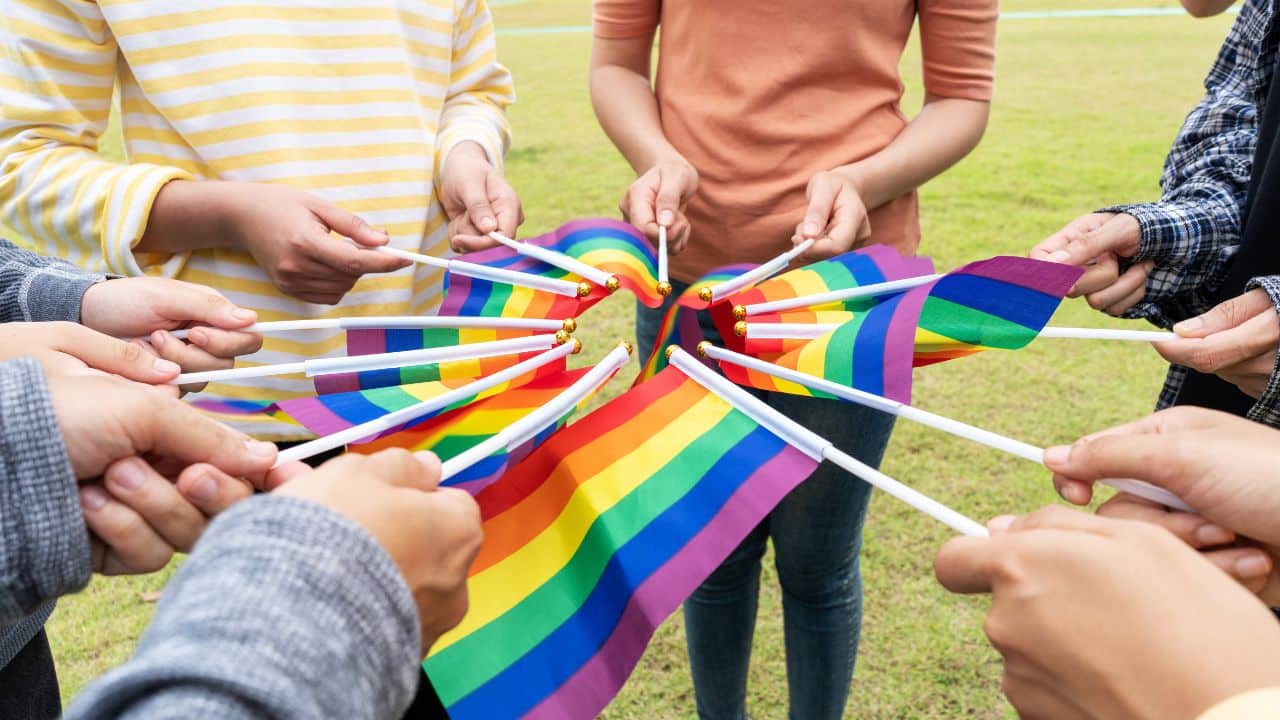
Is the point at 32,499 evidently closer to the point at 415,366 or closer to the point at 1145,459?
the point at 415,366

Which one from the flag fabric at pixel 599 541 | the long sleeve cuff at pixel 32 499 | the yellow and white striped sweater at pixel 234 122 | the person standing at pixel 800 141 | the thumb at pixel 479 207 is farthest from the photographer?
the person standing at pixel 800 141

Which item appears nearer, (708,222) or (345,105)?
(345,105)

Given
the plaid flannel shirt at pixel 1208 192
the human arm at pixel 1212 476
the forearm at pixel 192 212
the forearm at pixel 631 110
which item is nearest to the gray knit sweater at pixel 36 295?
the forearm at pixel 192 212

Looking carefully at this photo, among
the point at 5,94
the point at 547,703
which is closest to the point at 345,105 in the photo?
the point at 5,94

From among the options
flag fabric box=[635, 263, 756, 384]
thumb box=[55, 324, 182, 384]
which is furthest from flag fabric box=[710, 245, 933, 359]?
thumb box=[55, 324, 182, 384]

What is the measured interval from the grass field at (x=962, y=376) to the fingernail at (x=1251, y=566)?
1249 mm

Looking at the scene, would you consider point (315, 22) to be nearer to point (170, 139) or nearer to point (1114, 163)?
point (170, 139)

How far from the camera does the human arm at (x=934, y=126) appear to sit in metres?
1.18

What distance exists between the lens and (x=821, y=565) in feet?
4.57

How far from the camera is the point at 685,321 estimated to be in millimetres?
1254

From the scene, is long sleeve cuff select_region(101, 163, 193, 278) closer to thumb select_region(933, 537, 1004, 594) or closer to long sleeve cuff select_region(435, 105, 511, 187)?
long sleeve cuff select_region(435, 105, 511, 187)

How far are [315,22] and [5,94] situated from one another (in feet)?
1.13

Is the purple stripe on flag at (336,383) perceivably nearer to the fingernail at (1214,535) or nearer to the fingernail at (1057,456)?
the fingernail at (1057,456)

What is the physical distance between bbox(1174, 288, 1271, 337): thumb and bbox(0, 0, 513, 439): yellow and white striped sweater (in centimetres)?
87
